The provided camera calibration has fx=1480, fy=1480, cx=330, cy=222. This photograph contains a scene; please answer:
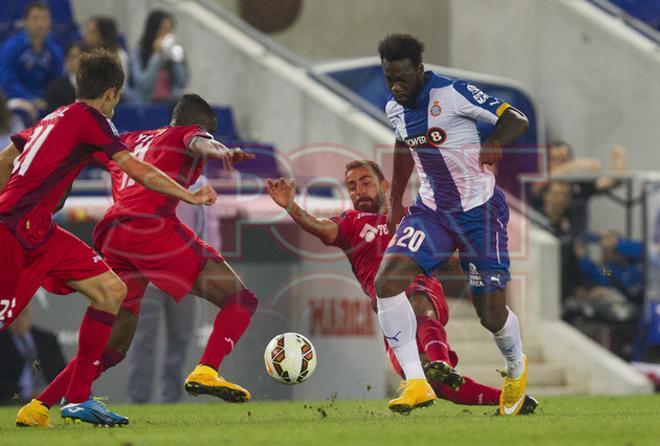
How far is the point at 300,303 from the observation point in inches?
516

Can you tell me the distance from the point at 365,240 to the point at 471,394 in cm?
121

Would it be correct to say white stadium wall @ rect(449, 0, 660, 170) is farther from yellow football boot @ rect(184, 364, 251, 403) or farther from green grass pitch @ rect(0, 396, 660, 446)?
yellow football boot @ rect(184, 364, 251, 403)

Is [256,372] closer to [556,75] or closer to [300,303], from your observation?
[300,303]

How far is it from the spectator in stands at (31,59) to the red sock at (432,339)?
21.4 feet

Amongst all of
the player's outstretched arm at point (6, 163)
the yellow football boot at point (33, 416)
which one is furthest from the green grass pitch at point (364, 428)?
the player's outstretched arm at point (6, 163)

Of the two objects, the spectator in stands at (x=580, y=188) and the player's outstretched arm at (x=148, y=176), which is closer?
the player's outstretched arm at (x=148, y=176)

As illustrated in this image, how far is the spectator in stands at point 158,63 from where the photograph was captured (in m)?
15.1

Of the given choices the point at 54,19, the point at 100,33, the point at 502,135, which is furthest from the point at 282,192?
the point at 54,19

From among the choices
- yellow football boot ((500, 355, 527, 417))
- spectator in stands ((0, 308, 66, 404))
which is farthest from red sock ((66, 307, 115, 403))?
spectator in stands ((0, 308, 66, 404))

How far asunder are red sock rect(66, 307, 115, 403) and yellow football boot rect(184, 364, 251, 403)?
24.6 inches

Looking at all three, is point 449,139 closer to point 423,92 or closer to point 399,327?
point 423,92

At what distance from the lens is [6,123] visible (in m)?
12.9

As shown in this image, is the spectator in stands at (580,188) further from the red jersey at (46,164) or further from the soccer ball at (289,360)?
the red jersey at (46,164)

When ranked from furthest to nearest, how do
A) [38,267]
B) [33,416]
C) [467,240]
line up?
[467,240] < [33,416] < [38,267]
